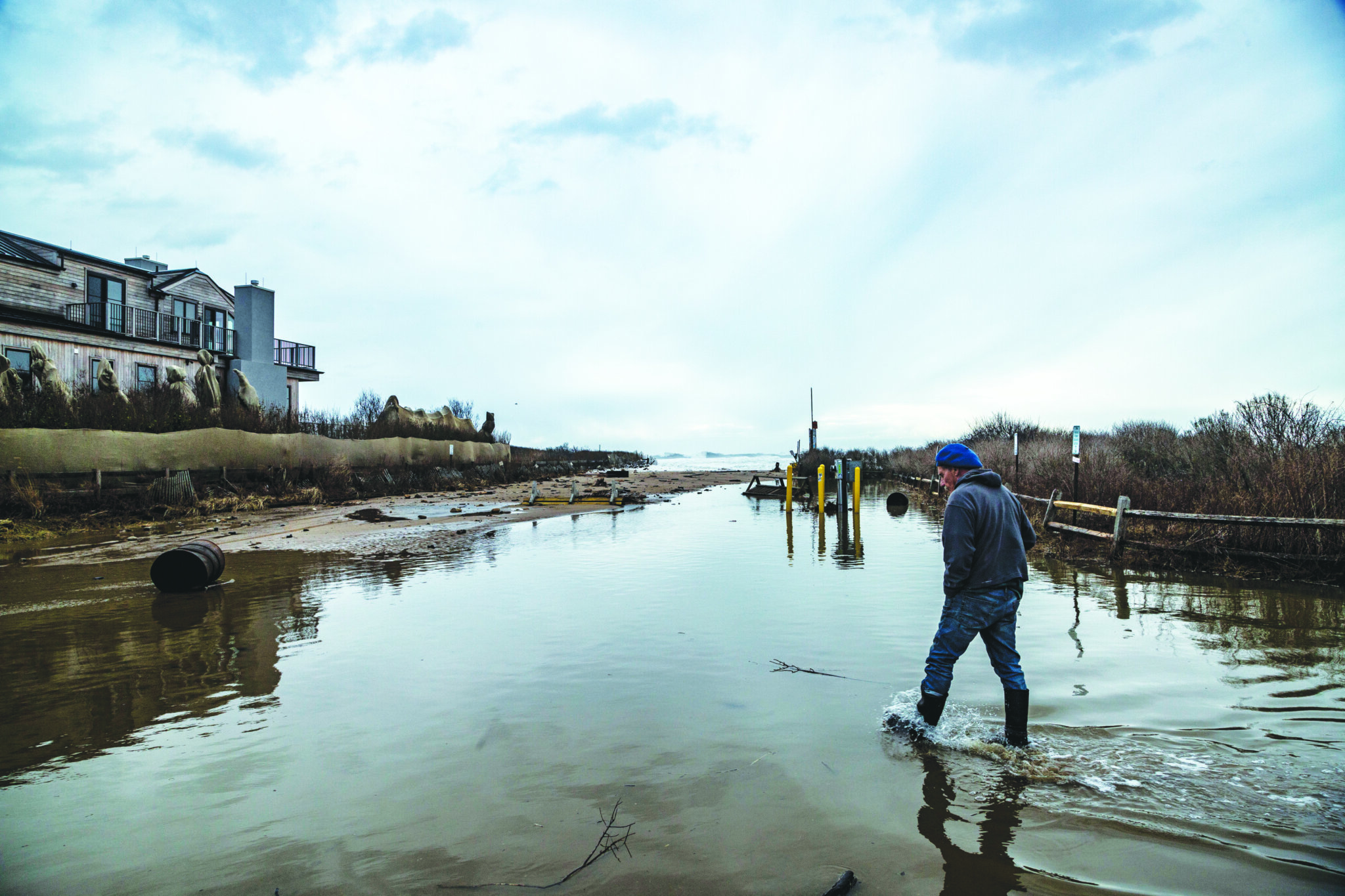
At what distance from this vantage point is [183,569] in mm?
9961

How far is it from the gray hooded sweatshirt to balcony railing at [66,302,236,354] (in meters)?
34.1

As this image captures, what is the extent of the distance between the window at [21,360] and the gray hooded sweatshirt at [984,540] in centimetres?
3053

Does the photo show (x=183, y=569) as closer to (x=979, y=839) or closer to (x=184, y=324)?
(x=979, y=839)

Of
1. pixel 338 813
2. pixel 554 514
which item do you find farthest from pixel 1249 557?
pixel 554 514

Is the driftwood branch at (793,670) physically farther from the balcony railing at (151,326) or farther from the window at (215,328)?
the window at (215,328)

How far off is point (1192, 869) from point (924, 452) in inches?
1783

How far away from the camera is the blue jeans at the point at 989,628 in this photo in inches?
178

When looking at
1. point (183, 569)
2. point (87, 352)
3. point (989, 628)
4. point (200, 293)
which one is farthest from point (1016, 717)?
point (200, 293)

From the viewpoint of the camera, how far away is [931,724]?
4941 millimetres

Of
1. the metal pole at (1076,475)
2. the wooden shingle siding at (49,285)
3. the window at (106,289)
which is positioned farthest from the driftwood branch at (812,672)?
the window at (106,289)

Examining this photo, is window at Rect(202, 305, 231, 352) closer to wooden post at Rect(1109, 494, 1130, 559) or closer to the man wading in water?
the man wading in water

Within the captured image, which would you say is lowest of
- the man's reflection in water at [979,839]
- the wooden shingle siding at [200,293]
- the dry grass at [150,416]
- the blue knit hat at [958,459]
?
the man's reflection in water at [979,839]

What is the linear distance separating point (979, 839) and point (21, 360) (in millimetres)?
32839

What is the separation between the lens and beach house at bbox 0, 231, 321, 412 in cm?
2467
